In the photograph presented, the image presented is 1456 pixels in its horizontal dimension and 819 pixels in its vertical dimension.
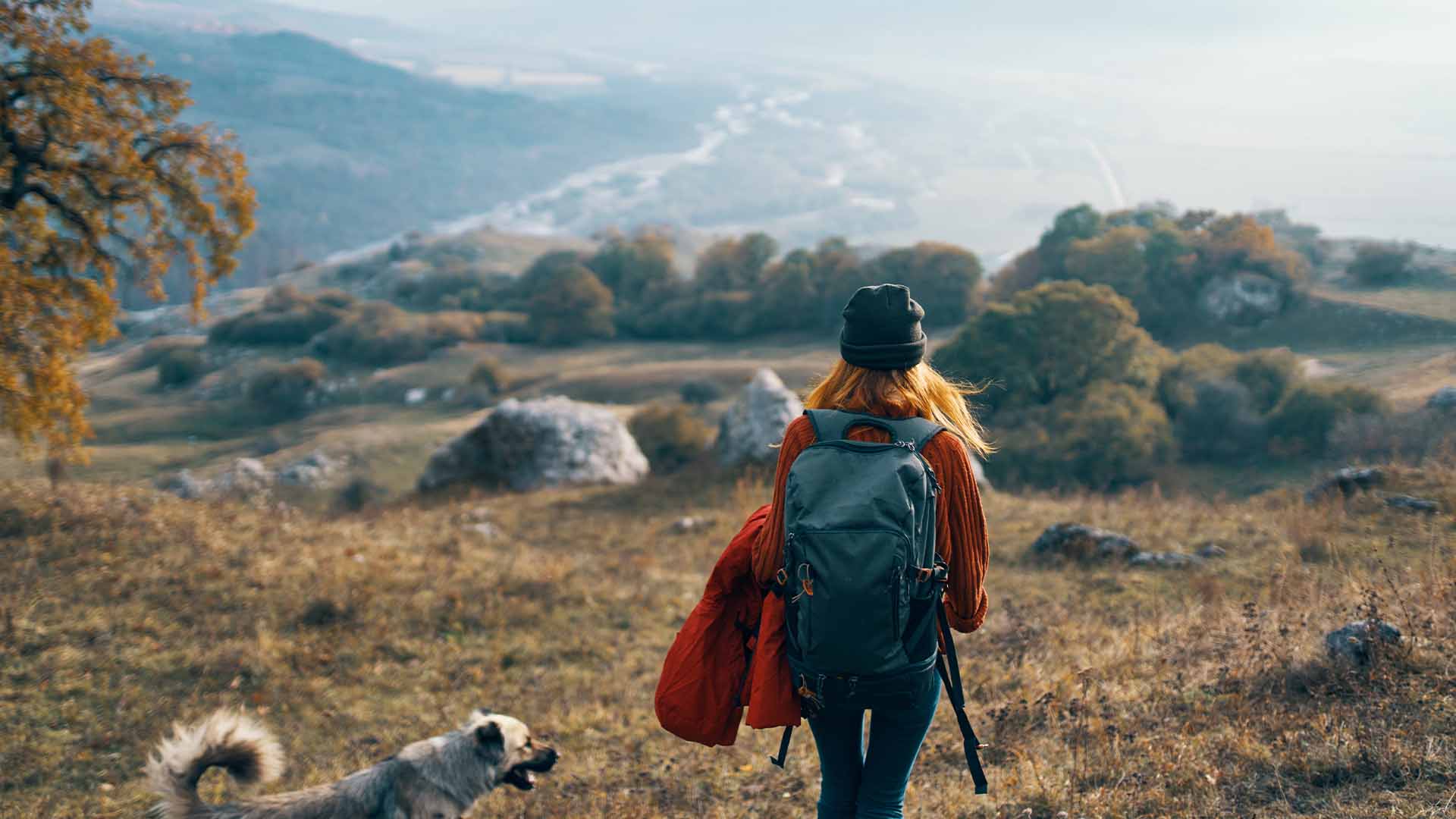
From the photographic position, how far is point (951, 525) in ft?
9.21

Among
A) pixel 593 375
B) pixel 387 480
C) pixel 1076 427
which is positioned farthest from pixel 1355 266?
pixel 387 480

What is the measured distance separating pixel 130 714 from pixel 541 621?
12.0ft

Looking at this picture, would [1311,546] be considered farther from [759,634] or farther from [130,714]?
[130,714]

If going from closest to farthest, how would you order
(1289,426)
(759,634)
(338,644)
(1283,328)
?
(759,634), (338,644), (1289,426), (1283,328)

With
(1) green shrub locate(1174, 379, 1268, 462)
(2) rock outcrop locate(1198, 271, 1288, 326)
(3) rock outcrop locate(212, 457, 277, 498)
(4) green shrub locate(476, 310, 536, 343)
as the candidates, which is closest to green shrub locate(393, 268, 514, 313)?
(4) green shrub locate(476, 310, 536, 343)

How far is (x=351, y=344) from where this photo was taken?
77375 millimetres

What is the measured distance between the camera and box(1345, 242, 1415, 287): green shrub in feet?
152

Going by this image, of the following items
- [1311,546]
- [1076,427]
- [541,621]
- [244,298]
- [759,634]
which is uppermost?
[759,634]

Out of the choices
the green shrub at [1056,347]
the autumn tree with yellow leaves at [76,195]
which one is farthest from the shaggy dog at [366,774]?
the green shrub at [1056,347]

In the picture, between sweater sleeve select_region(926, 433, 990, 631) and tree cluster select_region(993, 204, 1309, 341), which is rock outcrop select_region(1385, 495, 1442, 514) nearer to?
sweater sleeve select_region(926, 433, 990, 631)

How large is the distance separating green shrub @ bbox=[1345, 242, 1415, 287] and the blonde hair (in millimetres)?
55267

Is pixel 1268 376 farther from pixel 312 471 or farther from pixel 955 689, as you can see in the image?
pixel 312 471

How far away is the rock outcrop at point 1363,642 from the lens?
5020 millimetres

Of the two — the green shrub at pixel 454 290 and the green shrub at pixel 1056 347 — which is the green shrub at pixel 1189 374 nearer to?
the green shrub at pixel 1056 347
